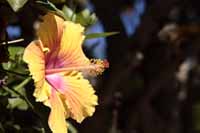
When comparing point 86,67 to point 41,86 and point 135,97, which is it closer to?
point 41,86

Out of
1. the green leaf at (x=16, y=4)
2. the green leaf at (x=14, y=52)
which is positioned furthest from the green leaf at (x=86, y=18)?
the green leaf at (x=16, y=4)

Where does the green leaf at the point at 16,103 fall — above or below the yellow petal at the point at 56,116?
below

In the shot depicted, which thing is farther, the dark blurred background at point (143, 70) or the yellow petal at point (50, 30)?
the dark blurred background at point (143, 70)

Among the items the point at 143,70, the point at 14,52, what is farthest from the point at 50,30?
the point at 143,70

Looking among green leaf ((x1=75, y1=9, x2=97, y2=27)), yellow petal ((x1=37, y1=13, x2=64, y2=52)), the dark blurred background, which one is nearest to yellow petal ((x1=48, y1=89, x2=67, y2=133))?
yellow petal ((x1=37, y1=13, x2=64, y2=52))

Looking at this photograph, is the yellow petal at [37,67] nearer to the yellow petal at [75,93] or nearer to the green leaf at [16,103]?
A: the yellow petal at [75,93]

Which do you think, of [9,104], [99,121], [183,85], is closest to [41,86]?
[9,104]

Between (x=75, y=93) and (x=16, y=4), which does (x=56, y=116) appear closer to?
(x=75, y=93)
